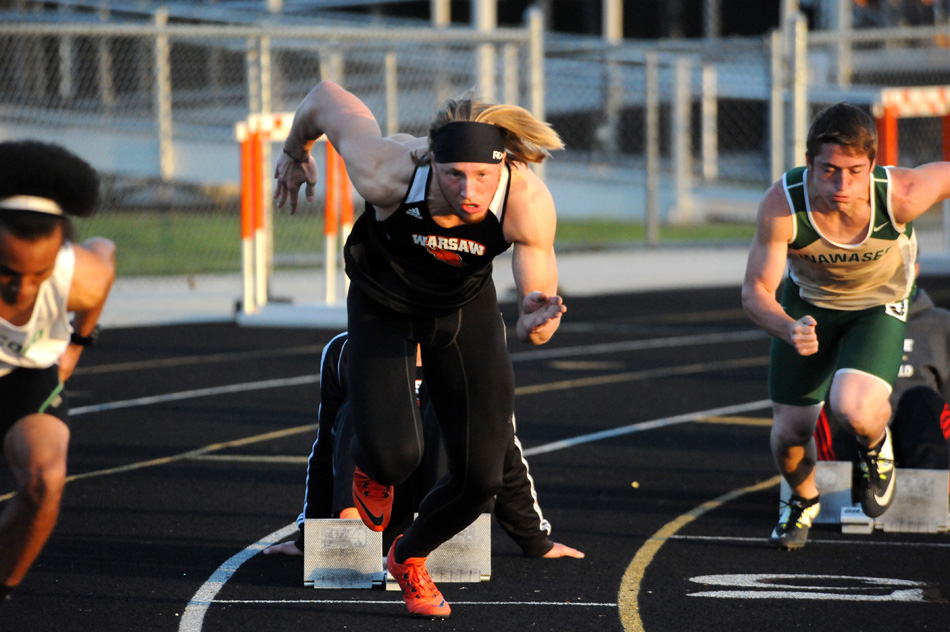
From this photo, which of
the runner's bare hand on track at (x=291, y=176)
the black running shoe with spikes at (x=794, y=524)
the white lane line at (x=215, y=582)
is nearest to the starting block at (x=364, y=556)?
the white lane line at (x=215, y=582)

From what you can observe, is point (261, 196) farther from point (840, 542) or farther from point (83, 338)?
point (83, 338)

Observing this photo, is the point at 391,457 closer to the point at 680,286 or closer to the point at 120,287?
the point at 120,287

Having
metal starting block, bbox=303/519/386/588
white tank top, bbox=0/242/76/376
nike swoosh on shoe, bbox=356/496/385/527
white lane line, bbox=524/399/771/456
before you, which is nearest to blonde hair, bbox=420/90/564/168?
white tank top, bbox=0/242/76/376

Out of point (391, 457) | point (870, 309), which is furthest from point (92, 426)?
point (870, 309)

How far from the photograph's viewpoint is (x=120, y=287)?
15.4 m

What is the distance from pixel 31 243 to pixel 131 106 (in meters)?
14.8

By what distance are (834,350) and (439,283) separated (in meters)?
2.25

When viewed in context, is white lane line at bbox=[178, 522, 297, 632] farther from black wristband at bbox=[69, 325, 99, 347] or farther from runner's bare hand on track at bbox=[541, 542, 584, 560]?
runner's bare hand on track at bbox=[541, 542, 584, 560]

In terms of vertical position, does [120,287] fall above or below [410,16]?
below

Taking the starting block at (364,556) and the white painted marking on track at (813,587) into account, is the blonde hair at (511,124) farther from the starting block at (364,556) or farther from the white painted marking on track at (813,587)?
the white painted marking on track at (813,587)

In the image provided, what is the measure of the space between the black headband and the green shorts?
6.87 feet

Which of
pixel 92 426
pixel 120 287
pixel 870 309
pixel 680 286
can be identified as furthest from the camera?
pixel 680 286

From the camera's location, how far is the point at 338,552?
5250mm

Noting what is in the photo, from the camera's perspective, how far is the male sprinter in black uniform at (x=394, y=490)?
5.51 metres
